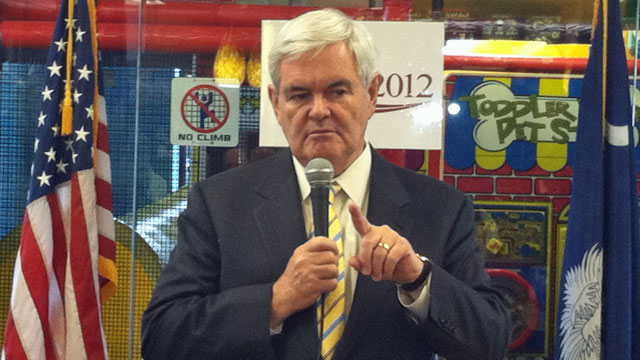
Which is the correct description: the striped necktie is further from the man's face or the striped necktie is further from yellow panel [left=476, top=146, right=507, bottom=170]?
yellow panel [left=476, top=146, right=507, bottom=170]

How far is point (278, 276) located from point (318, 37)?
68 centimetres

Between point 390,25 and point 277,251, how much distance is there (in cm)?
144

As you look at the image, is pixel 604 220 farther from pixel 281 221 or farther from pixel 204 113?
pixel 204 113

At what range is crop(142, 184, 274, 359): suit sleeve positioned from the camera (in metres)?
1.89

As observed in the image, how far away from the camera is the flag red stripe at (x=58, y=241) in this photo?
285cm

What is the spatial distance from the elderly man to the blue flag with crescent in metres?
0.91

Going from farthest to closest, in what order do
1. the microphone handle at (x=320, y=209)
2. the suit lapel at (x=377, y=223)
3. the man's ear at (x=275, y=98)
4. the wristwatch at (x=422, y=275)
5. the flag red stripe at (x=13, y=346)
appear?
the flag red stripe at (x=13, y=346), the man's ear at (x=275, y=98), the suit lapel at (x=377, y=223), the wristwatch at (x=422, y=275), the microphone handle at (x=320, y=209)

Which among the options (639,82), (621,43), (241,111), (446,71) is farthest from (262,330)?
(639,82)

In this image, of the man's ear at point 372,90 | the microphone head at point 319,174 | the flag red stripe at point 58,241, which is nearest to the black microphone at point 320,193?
the microphone head at point 319,174

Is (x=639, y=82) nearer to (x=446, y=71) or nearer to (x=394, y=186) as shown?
(x=446, y=71)

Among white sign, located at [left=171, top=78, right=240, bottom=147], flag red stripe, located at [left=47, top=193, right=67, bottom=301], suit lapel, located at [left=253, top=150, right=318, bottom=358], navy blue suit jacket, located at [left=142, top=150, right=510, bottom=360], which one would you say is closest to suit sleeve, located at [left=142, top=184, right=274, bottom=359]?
navy blue suit jacket, located at [left=142, top=150, right=510, bottom=360]

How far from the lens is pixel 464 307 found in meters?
1.89

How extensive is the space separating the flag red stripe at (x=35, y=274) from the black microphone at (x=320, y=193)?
4.91ft

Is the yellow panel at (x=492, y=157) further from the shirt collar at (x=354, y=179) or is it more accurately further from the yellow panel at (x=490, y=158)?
the shirt collar at (x=354, y=179)
